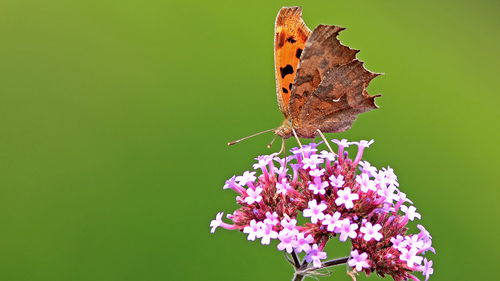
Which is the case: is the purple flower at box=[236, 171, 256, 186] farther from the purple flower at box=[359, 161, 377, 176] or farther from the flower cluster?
the purple flower at box=[359, 161, 377, 176]

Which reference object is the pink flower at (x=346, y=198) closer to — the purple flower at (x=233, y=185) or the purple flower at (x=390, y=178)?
the purple flower at (x=390, y=178)

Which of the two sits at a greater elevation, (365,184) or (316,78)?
(316,78)

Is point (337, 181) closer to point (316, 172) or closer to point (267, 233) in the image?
point (316, 172)

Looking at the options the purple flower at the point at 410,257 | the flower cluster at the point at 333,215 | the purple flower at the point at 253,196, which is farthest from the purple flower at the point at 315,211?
the purple flower at the point at 410,257

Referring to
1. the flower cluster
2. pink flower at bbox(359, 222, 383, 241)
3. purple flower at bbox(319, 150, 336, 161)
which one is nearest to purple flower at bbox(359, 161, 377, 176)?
the flower cluster

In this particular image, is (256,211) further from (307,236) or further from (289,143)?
(289,143)

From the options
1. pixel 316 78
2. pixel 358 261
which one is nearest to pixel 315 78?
pixel 316 78

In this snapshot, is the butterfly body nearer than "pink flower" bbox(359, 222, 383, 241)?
No
